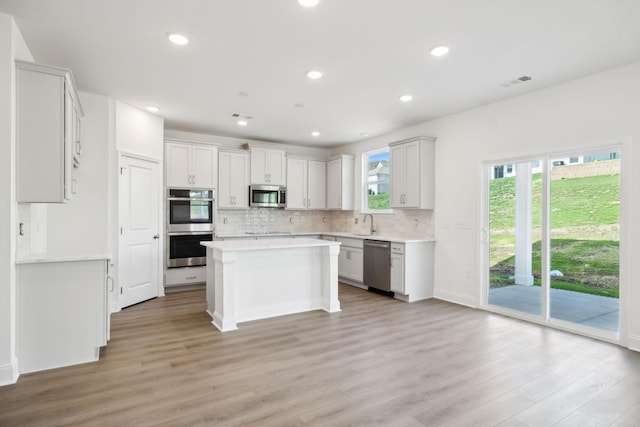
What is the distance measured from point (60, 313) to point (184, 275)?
Result: 9.35 feet

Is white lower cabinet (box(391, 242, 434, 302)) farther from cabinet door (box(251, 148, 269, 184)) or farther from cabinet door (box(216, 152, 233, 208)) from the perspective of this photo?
cabinet door (box(216, 152, 233, 208))

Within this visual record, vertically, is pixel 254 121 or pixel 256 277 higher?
pixel 254 121

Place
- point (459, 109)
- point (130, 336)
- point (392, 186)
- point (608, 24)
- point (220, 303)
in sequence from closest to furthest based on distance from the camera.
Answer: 1. point (608, 24)
2. point (130, 336)
3. point (220, 303)
4. point (459, 109)
5. point (392, 186)

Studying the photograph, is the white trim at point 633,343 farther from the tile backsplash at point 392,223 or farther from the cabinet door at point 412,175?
the cabinet door at point 412,175

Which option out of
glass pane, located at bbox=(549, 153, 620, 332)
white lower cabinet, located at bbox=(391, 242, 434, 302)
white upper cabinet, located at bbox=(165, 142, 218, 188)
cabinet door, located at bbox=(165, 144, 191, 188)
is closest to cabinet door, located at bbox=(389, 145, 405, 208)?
white lower cabinet, located at bbox=(391, 242, 434, 302)

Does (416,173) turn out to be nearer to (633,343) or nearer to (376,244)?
(376,244)

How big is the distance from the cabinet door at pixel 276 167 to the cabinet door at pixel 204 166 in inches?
42.8

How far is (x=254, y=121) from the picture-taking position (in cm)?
569

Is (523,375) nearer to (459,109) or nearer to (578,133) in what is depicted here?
(578,133)

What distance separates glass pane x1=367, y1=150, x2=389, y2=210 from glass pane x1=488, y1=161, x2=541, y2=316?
Answer: 221 cm

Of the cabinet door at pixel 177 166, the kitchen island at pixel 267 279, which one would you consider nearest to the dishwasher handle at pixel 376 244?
the kitchen island at pixel 267 279

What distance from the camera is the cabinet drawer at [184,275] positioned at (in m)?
5.67

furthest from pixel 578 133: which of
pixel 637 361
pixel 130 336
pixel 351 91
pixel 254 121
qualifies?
pixel 130 336

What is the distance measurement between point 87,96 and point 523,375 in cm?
558
